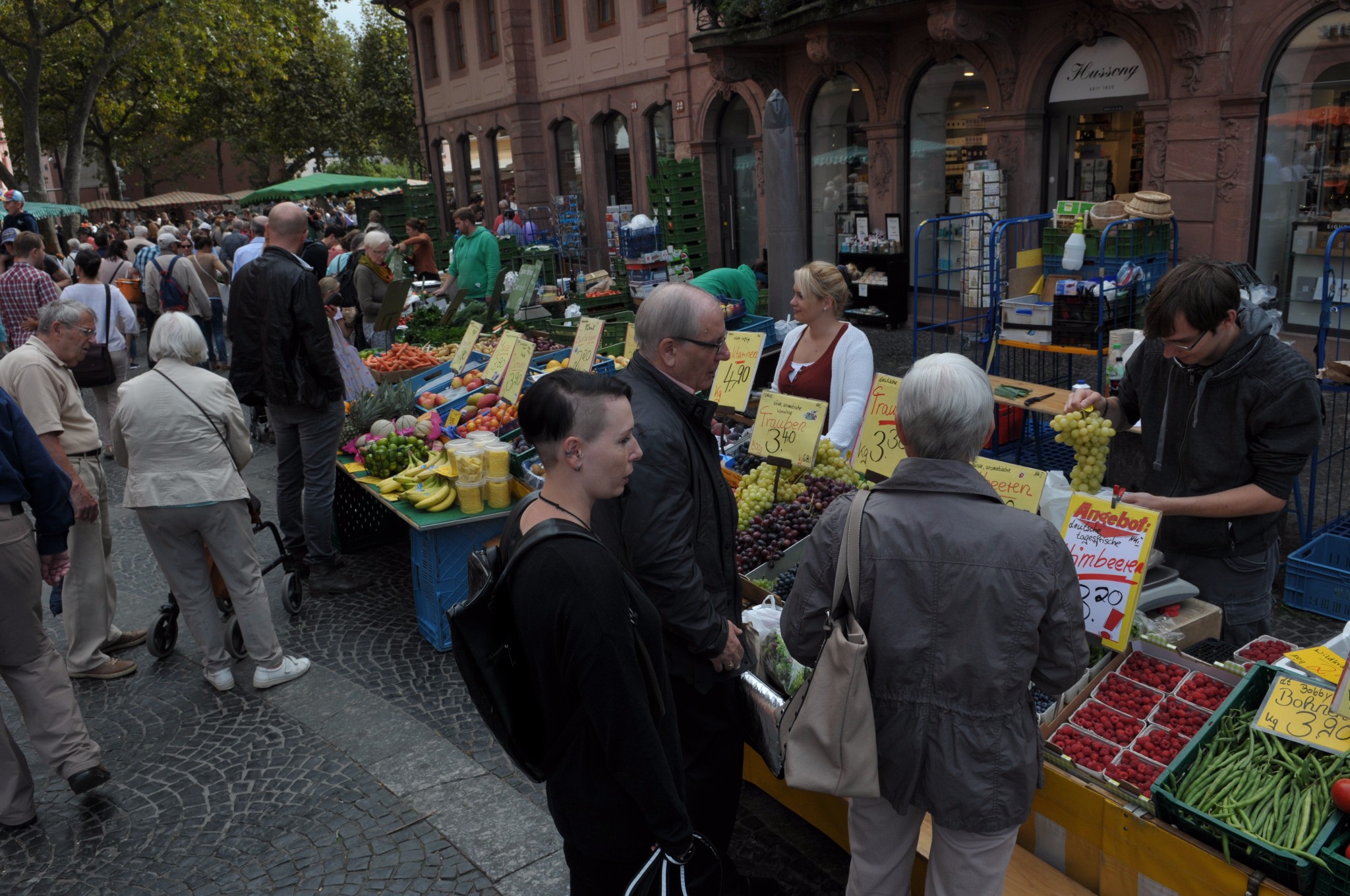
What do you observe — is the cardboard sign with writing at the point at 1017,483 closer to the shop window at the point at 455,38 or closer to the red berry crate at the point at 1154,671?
the red berry crate at the point at 1154,671

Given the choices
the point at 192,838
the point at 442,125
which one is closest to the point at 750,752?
the point at 192,838

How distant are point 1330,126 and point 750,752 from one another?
8.82 metres

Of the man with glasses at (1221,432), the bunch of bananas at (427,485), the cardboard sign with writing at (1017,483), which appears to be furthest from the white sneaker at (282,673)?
the man with glasses at (1221,432)

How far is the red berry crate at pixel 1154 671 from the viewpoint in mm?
2916

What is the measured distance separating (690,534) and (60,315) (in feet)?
12.6

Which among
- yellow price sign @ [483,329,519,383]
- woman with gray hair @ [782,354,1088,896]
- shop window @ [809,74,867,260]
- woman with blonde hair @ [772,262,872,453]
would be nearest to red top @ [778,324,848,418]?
→ woman with blonde hair @ [772,262,872,453]

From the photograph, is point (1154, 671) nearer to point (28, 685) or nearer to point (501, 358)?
point (28, 685)

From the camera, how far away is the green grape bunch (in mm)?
3316

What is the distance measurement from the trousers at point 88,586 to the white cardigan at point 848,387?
3806 millimetres

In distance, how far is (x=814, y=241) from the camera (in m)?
15.6

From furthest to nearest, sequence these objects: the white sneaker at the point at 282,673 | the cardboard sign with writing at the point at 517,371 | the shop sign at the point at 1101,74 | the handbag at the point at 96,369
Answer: the shop sign at the point at 1101,74
the handbag at the point at 96,369
the cardboard sign with writing at the point at 517,371
the white sneaker at the point at 282,673

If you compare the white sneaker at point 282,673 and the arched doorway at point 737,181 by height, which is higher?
the arched doorway at point 737,181

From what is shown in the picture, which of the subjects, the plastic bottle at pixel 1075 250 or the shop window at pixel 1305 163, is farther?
the shop window at pixel 1305 163

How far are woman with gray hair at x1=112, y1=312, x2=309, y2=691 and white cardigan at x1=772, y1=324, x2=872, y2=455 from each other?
2852 mm
